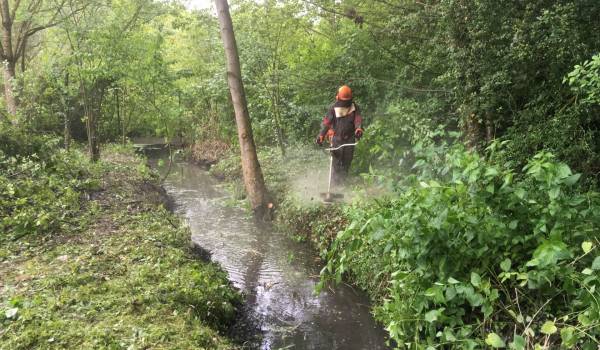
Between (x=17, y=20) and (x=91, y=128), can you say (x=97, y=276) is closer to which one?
(x=91, y=128)

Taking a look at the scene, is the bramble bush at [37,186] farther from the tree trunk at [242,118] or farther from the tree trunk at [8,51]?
the tree trunk at [8,51]

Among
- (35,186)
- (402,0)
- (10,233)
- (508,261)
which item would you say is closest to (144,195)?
(35,186)

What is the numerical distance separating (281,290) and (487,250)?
410cm

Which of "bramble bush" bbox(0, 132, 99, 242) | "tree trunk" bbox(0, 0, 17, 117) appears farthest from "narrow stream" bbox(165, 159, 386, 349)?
"tree trunk" bbox(0, 0, 17, 117)

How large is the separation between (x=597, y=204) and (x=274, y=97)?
Answer: 1039 cm

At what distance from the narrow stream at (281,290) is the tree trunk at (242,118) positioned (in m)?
0.61

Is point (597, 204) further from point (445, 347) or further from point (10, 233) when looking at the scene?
point (10, 233)

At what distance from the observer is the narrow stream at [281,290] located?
5.44m

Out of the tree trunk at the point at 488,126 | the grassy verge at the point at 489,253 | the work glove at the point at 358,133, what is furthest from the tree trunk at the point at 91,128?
the grassy verge at the point at 489,253

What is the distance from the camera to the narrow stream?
214 inches

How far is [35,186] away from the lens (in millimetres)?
7977

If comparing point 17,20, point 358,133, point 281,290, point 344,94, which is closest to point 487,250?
point 281,290

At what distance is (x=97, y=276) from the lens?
5.25 meters

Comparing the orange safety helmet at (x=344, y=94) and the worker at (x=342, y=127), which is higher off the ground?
the orange safety helmet at (x=344, y=94)
